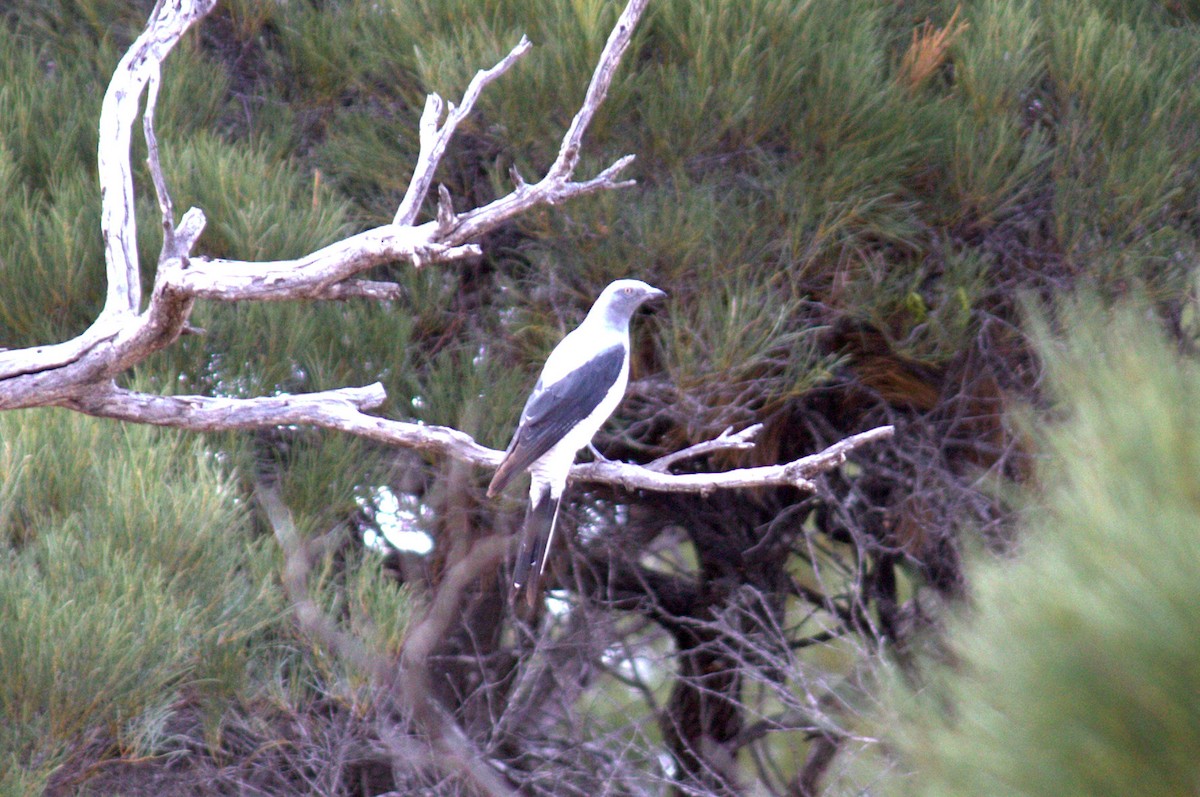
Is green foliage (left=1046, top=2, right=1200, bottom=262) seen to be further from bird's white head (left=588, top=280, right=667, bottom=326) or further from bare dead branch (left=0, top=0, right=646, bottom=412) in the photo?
bare dead branch (left=0, top=0, right=646, bottom=412)

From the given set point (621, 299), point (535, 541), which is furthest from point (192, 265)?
point (621, 299)

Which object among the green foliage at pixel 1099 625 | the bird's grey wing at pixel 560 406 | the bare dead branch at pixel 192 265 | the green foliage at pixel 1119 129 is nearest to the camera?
the green foliage at pixel 1099 625

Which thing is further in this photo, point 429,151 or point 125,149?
point 125,149

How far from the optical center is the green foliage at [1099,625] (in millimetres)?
843

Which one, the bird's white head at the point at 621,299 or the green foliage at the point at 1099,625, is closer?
the green foliage at the point at 1099,625

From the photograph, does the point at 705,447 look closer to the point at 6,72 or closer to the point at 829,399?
the point at 829,399

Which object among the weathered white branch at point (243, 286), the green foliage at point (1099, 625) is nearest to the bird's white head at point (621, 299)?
the weathered white branch at point (243, 286)

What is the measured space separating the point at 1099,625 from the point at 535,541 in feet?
8.02

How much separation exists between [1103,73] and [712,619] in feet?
7.65

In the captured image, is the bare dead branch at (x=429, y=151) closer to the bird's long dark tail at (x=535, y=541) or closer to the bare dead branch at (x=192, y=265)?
the bare dead branch at (x=192, y=265)

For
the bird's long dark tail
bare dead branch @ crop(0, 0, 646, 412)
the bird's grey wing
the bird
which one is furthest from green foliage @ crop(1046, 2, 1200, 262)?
bare dead branch @ crop(0, 0, 646, 412)

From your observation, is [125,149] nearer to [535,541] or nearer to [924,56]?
[535,541]

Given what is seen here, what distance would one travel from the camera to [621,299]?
138 inches

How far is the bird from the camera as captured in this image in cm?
312
